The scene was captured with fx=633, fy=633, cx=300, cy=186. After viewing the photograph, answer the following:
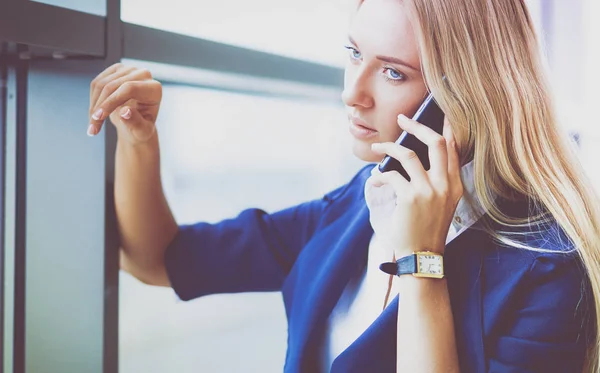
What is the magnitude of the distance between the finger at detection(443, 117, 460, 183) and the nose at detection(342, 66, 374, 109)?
0.41 ft

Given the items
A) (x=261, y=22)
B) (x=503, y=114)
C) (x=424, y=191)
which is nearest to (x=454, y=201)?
(x=424, y=191)

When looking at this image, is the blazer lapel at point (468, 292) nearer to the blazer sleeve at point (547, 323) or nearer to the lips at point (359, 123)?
the blazer sleeve at point (547, 323)

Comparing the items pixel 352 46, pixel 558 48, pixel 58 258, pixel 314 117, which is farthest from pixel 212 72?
pixel 558 48

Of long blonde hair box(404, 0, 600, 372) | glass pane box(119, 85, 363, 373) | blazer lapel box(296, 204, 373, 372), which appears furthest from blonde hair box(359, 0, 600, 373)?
glass pane box(119, 85, 363, 373)

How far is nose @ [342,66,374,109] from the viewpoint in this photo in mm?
976

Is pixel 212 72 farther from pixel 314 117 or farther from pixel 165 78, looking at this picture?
pixel 314 117

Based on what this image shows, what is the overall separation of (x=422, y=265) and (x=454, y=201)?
11 cm

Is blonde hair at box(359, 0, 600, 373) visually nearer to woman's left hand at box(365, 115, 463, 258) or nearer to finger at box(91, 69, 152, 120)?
woman's left hand at box(365, 115, 463, 258)

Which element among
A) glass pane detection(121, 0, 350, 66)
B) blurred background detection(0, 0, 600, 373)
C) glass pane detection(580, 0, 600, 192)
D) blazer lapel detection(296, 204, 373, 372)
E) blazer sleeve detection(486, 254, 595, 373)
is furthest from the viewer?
glass pane detection(580, 0, 600, 192)

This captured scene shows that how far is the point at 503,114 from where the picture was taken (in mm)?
970

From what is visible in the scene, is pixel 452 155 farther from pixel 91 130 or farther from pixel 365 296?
pixel 91 130

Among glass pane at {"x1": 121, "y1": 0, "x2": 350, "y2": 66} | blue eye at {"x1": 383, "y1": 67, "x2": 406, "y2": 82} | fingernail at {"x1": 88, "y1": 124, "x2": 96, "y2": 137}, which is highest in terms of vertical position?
glass pane at {"x1": 121, "y1": 0, "x2": 350, "y2": 66}

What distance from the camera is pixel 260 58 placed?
129cm

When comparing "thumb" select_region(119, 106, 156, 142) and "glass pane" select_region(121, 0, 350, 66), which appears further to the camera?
"glass pane" select_region(121, 0, 350, 66)
